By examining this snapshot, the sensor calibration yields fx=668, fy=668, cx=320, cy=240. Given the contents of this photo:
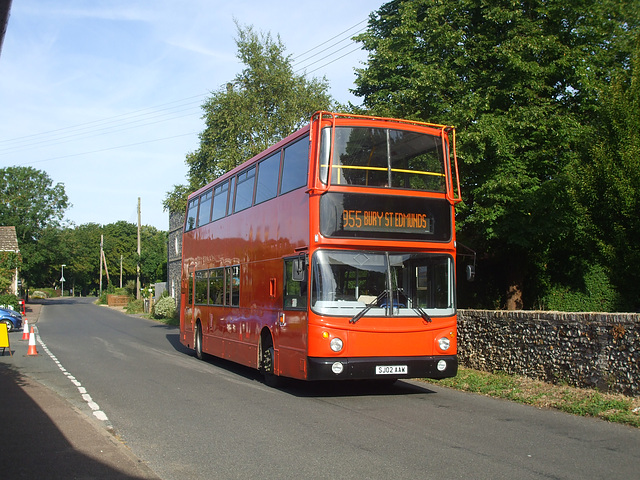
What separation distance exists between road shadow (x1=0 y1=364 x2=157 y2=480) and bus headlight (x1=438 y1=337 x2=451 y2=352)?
5735 millimetres

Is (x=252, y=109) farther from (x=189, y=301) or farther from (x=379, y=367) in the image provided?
(x=379, y=367)

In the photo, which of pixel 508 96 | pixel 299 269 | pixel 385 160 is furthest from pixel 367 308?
pixel 508 96

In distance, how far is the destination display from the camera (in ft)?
35.9

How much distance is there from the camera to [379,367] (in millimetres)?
10859

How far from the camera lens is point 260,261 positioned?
45.2 feet

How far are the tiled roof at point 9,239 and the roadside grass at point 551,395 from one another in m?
63.8

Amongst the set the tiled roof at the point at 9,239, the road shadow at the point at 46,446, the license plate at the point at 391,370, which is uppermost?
the tiled roof at the point at 9,239

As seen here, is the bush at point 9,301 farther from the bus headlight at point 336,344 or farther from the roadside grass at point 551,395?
the bus headlight at point 336,344

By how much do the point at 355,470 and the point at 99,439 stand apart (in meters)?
3.17

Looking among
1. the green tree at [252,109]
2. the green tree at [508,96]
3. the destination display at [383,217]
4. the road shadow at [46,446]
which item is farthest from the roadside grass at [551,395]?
the green tree at [252,109]

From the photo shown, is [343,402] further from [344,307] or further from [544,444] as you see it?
[544,444]

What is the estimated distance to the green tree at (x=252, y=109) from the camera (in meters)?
26.4

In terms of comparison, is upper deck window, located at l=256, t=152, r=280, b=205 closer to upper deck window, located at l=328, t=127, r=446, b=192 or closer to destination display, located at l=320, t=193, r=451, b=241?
upper deck window, located at l=328, t=127, r=446, b=192

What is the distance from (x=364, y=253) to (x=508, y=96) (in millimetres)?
10196
